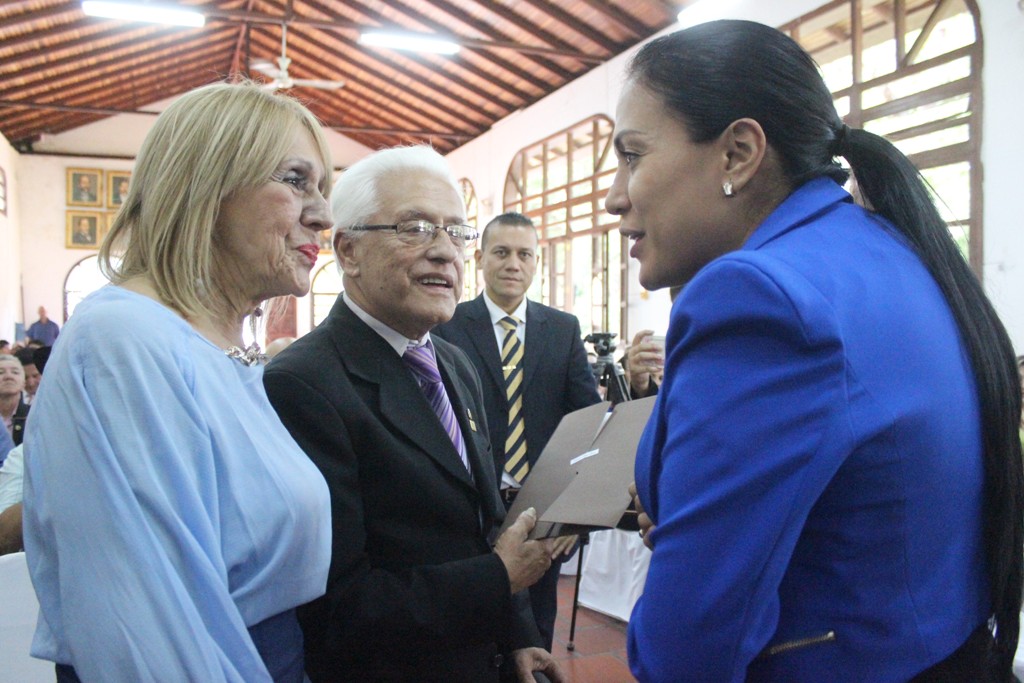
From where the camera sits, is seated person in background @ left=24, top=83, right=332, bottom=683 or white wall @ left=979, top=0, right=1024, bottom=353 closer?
seated person in background @ left=24, top=83, right=332, bottom=683

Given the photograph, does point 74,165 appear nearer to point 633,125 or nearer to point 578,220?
point 578,220

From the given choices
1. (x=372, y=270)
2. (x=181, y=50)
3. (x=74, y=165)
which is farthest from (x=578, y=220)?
(x=74, y=165)

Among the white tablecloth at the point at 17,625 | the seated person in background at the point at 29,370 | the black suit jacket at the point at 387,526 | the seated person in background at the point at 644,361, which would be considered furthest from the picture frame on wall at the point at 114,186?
the black suit jacket at the point at 387,526

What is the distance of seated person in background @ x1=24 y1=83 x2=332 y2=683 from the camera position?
0.92m

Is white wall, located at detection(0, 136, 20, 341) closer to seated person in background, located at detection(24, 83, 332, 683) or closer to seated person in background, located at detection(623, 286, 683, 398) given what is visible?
seated person in background, located at detection(623, 286, 683, 398)

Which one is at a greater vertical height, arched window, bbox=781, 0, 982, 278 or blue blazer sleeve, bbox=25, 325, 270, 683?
arched window, bbox=781, 0, 982, 278

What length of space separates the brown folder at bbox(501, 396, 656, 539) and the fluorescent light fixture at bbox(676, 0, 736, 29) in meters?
6.97

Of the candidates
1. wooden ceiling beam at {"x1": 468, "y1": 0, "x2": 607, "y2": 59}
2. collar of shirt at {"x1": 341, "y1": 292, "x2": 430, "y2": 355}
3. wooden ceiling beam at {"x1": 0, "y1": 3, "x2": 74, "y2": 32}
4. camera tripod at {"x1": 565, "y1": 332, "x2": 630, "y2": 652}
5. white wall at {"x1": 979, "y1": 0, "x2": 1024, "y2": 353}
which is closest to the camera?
collar of shirt at {"x1": 341, "y1": 292, "x2": 430, "y2": 355}

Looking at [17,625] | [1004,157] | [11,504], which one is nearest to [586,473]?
[17,625]

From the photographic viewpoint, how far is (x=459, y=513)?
143 cm

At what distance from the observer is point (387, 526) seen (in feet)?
4.47

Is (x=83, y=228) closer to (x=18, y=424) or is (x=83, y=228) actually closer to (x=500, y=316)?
(x=18, y=424)

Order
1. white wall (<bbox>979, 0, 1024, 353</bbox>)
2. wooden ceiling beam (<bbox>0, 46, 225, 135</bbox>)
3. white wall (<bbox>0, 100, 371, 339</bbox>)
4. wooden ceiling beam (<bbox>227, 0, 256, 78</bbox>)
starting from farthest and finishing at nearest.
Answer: white wall (<bbox>0, 100, 371, 339</bbox>) → wooden ceiling beam (<bbox>0, 46, 225, 135</bbox>) → wooden ceiling beam (<bbox>227, 0, 256, 78</bbox>) → white wall (<bbox>979, 0, 1024, 353</bbox>)

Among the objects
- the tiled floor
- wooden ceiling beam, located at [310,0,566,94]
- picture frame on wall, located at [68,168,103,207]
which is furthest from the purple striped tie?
picture frame on wall, located at [68,168,103,207]
